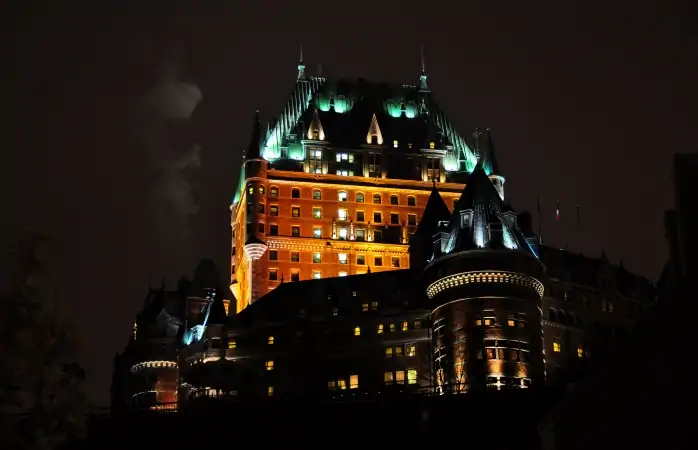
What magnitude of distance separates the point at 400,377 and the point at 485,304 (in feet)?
33.4

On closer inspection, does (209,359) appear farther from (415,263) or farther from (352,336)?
(415,263)

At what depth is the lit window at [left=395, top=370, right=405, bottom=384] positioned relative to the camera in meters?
109

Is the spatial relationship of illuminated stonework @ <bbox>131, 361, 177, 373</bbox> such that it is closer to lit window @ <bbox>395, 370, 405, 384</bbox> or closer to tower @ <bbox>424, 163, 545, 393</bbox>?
lit window @ <bbox>395, 370, 405, 384</bbox>

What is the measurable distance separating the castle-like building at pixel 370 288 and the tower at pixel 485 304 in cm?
13

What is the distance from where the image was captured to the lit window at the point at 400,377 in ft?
359

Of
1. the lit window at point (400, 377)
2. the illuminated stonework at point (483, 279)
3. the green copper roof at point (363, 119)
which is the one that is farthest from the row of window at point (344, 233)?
the illuminated stonework at point (483, 279)

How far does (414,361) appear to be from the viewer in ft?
362

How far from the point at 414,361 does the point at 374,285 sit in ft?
34.4

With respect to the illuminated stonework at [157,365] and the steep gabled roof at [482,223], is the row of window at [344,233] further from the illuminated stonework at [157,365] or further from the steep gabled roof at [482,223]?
the steep gabled roof at [482,223]

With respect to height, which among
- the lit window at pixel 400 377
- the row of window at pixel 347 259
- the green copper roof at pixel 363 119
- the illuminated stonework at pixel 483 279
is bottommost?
the lit window at pixel 400 377
